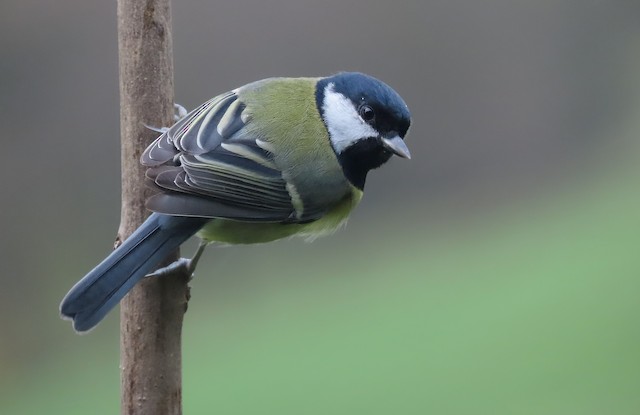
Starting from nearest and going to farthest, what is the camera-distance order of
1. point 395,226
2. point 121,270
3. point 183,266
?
point 121,270 → point 183,266 → point 395,226

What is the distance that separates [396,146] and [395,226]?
209 cm

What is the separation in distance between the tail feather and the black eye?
0.45 metres

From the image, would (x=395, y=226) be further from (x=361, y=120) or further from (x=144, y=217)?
(x=144, y=217)

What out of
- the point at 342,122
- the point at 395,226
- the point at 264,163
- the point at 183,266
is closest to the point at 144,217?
the point at 183,266

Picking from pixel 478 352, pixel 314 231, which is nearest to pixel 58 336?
pixel 478 352

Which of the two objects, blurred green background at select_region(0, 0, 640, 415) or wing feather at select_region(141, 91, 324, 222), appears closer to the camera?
wing feather at select_region(141, 91, 324, 222)

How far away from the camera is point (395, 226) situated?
12.6ft

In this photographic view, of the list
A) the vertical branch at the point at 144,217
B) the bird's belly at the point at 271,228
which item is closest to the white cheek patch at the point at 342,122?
the bird's belly at the point at 271,228

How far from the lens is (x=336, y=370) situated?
3.53 meters

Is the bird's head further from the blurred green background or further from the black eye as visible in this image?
the blurred green background

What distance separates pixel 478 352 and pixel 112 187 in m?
1.66

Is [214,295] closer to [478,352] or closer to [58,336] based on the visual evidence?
[58,336]

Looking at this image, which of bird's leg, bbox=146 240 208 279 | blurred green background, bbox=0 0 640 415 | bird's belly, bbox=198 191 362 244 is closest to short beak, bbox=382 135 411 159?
bird's belly, bbox=198 191 362 244

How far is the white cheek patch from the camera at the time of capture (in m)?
1.82
